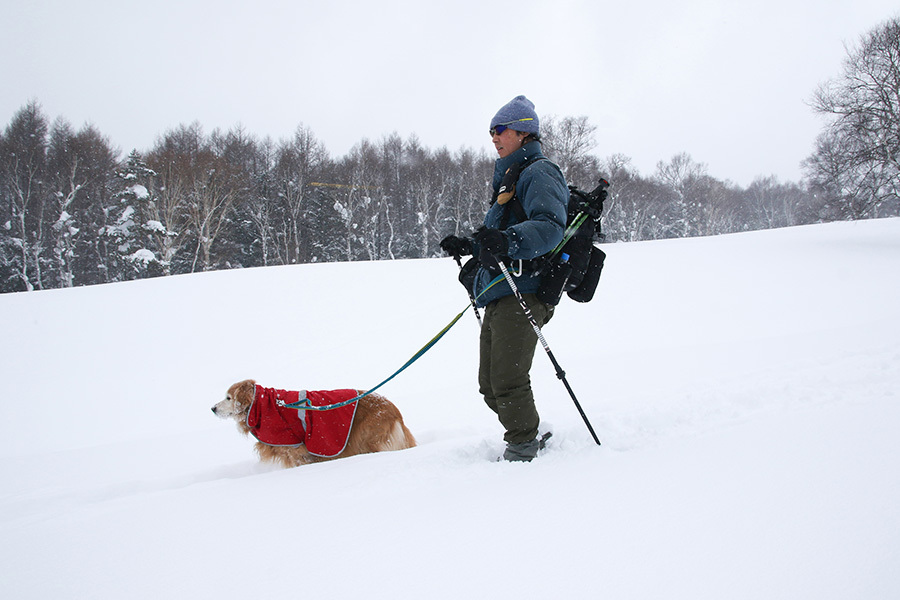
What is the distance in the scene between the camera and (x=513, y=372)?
8.34 ft

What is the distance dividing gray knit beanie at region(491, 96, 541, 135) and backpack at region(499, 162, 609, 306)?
0.27 metres

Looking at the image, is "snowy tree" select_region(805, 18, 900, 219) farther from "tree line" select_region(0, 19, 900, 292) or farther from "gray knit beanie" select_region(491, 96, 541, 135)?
"gray knit beanie" select_region(491, 96, 541, 135)

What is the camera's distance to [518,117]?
2676 mm

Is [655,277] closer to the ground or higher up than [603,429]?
higher up

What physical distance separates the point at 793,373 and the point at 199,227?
32.3 m

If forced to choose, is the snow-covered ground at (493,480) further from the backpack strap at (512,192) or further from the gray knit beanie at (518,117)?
the gray knit beanie at (518,117)

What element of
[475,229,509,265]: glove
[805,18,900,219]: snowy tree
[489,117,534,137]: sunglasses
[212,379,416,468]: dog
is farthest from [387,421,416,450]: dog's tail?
[805,18,900,219]: snowy tree

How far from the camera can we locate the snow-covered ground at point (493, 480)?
1.30 metres

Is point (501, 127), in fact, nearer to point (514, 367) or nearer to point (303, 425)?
point (514, 367)

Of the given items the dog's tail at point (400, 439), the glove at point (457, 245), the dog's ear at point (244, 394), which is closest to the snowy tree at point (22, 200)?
the dog's ear at point (244, 394)

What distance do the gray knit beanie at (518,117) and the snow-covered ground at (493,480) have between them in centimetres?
189

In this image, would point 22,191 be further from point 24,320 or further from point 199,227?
point 24,320

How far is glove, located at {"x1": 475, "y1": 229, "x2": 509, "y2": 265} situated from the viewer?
7.55ft

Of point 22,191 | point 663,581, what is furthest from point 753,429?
point 22,191
